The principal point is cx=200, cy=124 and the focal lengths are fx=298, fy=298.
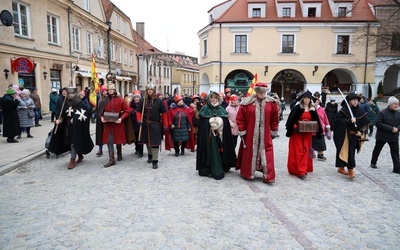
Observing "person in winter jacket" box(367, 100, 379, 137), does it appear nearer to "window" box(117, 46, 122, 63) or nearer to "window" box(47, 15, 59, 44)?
"window" box(47, 15, 59, 44)

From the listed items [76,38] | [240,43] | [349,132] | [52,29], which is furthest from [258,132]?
[240,43]

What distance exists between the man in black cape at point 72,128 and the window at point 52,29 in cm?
1277

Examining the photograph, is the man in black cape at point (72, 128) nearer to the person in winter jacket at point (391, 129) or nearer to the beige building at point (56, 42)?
the beige building at point (56, 42)

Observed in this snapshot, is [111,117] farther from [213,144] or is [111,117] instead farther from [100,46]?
[100,46]

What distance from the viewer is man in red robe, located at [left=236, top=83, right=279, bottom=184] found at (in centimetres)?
586

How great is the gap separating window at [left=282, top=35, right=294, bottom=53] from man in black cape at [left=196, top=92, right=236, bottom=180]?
2443 centimetres

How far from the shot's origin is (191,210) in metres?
4.51

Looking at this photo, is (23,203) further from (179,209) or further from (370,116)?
(370,116)

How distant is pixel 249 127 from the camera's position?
5.97m

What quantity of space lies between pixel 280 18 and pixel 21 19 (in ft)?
71.4

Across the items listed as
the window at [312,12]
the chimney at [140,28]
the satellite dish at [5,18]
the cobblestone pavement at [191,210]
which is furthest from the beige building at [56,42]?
the window at [312,12]

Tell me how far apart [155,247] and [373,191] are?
13.8ft

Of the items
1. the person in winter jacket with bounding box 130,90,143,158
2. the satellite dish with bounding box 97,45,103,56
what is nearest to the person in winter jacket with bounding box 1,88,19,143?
the person in winter jacket with bounding box 130,90,143,158

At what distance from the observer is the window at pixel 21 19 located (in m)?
14.9
